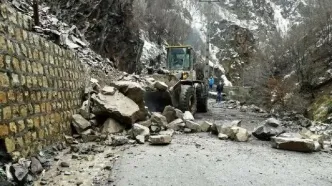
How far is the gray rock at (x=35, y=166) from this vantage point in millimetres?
4398

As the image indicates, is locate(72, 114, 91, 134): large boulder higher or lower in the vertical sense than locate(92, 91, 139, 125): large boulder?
lower

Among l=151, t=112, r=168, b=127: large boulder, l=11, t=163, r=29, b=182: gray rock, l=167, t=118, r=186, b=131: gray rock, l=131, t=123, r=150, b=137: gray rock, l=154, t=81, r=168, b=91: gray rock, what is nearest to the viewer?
l=11, t=163, r=29, b=182: gray rock

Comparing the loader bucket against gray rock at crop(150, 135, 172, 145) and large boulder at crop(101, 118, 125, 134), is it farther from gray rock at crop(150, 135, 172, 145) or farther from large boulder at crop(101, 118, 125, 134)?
gray rock at crop(150, 135, 172, 145)

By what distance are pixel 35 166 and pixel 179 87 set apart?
685cm

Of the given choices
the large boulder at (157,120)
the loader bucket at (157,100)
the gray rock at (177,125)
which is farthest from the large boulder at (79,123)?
the loader bucket at (157,100)

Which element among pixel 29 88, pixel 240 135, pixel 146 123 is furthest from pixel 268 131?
pixel 29 88

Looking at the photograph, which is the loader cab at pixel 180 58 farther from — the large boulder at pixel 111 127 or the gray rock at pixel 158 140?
the gray rock at pixel 158 140

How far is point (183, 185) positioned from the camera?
13.8ft

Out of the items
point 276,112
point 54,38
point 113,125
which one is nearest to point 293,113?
point 276,112

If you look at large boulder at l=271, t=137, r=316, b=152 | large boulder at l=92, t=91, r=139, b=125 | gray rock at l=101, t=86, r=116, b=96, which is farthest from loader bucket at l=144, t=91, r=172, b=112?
large boulder at l=271, t=137, r=316, b=152

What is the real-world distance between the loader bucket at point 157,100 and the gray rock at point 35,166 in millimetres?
5701

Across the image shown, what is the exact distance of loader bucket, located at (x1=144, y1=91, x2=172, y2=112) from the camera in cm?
1021

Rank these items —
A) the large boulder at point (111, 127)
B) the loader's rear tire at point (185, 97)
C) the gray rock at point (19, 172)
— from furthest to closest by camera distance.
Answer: the loader's rear tire at point (185, 97)
the large boulder at point (111, 127)
the gray rock at point (19, 172)

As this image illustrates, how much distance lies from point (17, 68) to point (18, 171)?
1.35 meters
